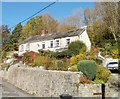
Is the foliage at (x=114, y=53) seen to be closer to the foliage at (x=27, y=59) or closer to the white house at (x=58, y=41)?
the white house at (x=58, y=41)

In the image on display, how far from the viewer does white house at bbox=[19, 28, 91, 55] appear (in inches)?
1681

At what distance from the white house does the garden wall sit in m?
15.0

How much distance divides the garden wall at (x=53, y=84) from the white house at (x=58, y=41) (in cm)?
1497

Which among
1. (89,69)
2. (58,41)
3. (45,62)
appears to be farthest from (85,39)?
(89,69)

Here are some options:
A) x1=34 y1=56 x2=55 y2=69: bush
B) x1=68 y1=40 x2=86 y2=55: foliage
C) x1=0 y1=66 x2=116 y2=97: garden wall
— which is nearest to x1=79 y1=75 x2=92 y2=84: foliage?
x1=0 y1=66 x2=116 y2=97: garden wall

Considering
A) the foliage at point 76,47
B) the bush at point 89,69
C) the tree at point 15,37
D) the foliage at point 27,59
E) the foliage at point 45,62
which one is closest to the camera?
the bush at point 89,69

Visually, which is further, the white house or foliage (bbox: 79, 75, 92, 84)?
the white house

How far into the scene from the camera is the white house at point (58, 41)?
42.7 m

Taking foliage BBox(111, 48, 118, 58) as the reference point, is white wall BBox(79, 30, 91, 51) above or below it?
above

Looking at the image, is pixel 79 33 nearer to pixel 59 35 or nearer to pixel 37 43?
pixel 59 35

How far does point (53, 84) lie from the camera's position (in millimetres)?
21125

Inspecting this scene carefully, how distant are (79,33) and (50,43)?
6.58 metres

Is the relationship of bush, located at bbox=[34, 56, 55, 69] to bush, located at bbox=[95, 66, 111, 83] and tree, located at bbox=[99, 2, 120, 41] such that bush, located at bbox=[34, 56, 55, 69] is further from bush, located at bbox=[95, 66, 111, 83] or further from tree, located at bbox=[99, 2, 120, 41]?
tree, located at bbox=[99, 2, 120, 41]

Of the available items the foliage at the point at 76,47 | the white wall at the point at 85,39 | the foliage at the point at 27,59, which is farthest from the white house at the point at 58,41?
the foliage at the point at 27,59
